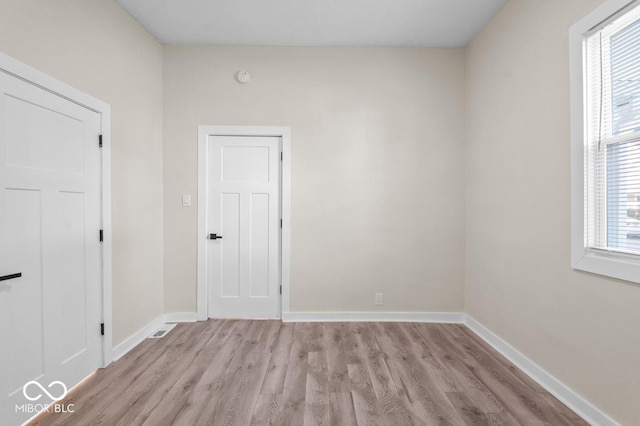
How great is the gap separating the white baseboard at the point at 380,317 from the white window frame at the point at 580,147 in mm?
1605

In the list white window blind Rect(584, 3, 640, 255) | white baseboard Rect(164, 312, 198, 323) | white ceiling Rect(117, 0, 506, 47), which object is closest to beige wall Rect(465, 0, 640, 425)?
white window blind Rect(584, 3, 640, 255)

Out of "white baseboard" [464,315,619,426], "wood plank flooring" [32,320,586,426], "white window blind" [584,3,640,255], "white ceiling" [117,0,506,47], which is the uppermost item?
"white ceiling" [117,0,506,47]

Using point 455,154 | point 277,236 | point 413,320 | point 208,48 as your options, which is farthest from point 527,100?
point 208,48

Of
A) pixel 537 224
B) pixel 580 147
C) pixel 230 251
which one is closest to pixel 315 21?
pixel 580 147

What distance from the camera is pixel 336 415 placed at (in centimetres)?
172

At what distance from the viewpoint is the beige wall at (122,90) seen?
68.3 inches

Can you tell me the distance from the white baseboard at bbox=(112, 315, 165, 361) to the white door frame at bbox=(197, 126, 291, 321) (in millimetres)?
403

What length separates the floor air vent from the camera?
2788mm

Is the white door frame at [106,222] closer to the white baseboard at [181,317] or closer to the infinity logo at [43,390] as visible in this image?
the infinity logo at [43,390]

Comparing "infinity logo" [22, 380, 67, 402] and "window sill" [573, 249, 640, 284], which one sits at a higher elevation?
"window sill" [573, 249, 640, 284]

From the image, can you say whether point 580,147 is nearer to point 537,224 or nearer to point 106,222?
point 537,224

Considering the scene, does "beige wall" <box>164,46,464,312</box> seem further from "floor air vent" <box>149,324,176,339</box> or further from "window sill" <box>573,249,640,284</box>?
"window sill" <box>573,249,640,284</box>

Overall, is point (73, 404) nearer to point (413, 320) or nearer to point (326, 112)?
point (413, 320)

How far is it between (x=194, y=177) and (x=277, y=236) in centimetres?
112
